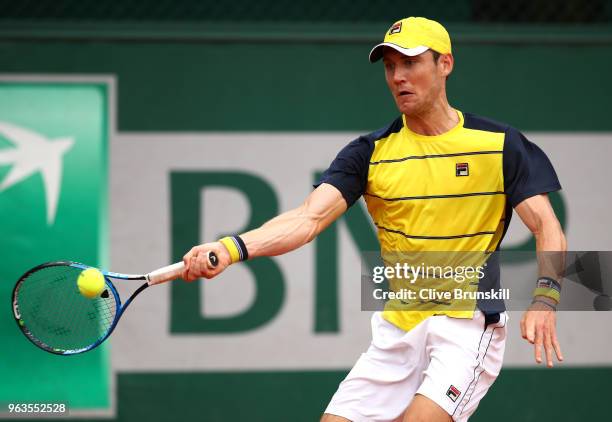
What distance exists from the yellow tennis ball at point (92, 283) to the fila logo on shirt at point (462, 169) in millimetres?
1365

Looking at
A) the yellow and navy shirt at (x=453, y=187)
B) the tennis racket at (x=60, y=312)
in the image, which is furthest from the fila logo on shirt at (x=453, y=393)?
→ the tennis racket at (x=60, y=312)

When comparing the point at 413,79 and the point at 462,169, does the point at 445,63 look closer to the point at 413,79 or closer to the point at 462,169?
the point at 413,79

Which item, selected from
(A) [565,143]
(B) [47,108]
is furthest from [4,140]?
(A) [565,143]

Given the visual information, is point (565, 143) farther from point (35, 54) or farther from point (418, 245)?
point (35, 54)

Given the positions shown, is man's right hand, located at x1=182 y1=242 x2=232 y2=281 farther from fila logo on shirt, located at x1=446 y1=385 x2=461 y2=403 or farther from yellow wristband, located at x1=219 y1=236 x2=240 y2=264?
fila logo on shirt, located at x1=446 y1=385 x2=461 y2=403

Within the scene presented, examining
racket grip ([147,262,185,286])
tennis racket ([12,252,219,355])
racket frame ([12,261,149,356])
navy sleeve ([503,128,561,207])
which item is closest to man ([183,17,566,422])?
navy sleeve ([503,128,561,207])

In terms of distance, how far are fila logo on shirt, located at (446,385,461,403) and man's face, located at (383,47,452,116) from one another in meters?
1.05

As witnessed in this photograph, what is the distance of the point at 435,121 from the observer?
4281mm

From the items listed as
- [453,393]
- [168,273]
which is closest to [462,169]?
[453,393]

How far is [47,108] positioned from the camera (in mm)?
5902

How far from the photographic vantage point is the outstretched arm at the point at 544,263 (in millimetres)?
3879

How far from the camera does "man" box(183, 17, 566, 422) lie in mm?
4066

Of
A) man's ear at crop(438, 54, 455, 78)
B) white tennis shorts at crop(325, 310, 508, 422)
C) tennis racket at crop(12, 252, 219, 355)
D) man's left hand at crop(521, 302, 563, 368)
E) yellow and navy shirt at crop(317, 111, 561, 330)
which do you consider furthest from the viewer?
tennis racket at crop(12, 252, 219, 355)

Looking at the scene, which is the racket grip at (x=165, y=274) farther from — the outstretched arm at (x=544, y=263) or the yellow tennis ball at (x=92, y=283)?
the outstretched arm at (x=544, y=263)
